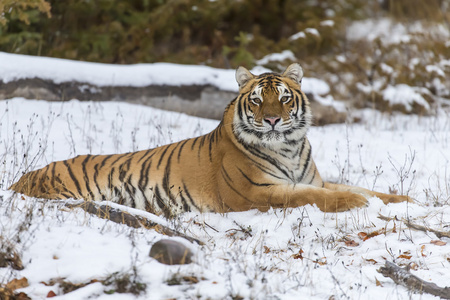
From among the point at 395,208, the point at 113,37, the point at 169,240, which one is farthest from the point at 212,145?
the point at 113,37

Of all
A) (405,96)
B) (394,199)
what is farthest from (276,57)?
(394,199)

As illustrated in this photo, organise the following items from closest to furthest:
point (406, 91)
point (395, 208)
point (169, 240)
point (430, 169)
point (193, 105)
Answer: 1. point (169, 240)
2. point (395, 208)
3. point (430, 169)
4. point (193, 105)
5. point (406, 91)

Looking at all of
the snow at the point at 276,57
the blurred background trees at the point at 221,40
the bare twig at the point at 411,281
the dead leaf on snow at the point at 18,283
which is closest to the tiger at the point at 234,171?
the bare twig at the point at 411,281

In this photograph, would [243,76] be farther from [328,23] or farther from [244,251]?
[328,23]

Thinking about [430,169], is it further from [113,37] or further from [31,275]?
[113,37]

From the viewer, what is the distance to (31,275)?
3428 mm

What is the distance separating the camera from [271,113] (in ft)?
16.6

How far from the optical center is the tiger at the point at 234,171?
16.6ft

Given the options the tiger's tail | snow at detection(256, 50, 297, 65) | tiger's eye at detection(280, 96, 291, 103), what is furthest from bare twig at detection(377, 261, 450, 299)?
snow at detection(256, 50, 297, 65)

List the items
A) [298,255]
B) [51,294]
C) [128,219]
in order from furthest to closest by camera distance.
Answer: [128,219] → [298,255] → [51,294]

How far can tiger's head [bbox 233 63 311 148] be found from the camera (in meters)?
5.09

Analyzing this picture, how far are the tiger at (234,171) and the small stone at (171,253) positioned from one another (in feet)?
4.98

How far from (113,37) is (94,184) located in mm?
6731

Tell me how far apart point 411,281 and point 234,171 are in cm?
209
